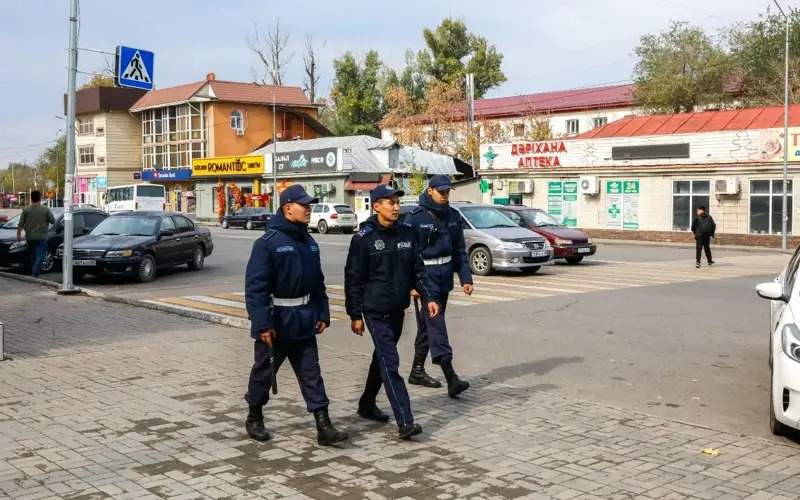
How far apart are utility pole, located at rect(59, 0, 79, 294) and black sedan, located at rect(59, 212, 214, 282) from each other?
1.62 metres

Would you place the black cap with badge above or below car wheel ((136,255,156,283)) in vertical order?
above

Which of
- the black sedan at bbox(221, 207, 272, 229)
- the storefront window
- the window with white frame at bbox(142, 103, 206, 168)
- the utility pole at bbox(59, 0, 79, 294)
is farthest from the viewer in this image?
the window with white frame at bbox(142, 103, 206, 168)

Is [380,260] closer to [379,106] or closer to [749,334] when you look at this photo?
[749,334]

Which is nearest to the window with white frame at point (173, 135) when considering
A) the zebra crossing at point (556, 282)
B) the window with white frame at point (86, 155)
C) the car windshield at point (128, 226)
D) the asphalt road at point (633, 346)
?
the window with white frame at point (86, 155)

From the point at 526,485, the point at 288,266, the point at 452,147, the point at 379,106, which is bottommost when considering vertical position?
the point at 526,485

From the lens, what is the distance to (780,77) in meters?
47.6

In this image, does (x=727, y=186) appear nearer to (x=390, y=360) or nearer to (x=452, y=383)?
(x=452, y=383)

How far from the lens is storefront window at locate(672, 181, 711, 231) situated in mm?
34719

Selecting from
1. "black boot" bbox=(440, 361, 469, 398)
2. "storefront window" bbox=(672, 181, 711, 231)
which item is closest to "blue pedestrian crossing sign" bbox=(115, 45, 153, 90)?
"black boot" bbox=(440, 361, 469, 398)

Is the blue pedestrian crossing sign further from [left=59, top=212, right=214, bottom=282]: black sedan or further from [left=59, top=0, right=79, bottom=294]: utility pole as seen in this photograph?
[left=59, top=212, right=214, bottom=282]: black sedan

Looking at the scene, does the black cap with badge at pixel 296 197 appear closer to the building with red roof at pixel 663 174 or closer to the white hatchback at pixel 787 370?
the white hatchback at pixel 787 370

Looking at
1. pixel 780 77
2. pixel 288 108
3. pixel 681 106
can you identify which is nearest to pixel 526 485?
pixel 780 77

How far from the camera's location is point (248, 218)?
49906mm

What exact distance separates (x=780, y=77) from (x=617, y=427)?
46.9m
